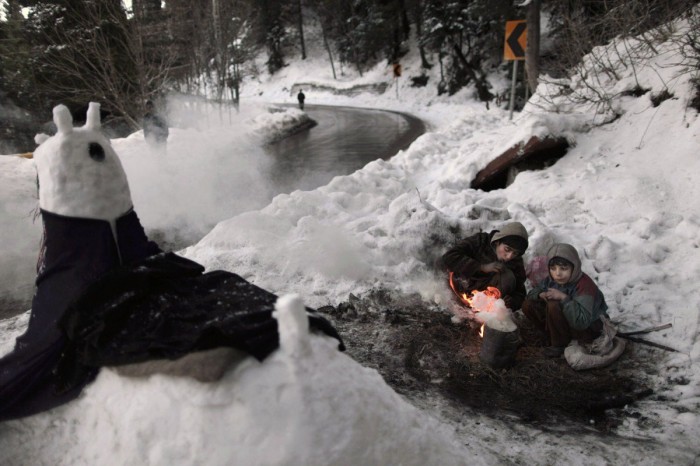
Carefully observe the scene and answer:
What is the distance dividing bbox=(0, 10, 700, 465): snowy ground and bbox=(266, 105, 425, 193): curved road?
4.05 feet

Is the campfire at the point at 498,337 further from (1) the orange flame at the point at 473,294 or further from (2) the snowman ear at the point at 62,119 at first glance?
(2) the snowman ear at the point at 62,119

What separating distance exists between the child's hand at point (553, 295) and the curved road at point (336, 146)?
7047 millimetres

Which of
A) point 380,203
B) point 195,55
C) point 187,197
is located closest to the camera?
point 380,203

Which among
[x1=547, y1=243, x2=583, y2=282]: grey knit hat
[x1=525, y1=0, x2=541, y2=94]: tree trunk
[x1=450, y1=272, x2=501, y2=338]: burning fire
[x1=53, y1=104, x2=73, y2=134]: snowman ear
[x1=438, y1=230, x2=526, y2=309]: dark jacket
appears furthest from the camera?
[x1=525, y1=0, x2=541, y2=94]: tree trunk

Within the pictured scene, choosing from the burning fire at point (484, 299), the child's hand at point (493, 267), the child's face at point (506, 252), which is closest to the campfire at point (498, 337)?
the burning fire at point (484, 299)

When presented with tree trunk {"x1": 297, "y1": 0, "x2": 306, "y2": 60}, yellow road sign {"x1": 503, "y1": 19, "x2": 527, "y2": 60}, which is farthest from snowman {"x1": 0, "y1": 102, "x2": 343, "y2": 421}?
tree trunk {"x1": 297, "y1": 0, "x2": 306, "y2": 60}

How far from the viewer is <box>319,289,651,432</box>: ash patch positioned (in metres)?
3.23

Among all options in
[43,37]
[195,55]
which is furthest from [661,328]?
[195,55]

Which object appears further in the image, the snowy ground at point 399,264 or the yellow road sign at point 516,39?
the yellow road sign at point 516,39

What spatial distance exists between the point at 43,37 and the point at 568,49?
13256 mm

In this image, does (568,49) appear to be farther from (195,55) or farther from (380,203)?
(195,55)

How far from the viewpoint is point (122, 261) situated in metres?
2.31

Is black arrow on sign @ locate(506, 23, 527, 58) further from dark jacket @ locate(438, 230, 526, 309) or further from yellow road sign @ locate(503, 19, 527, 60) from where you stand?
dark jacket @ locate(438, 230, 526, 309)

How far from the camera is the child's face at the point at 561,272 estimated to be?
361 cm
